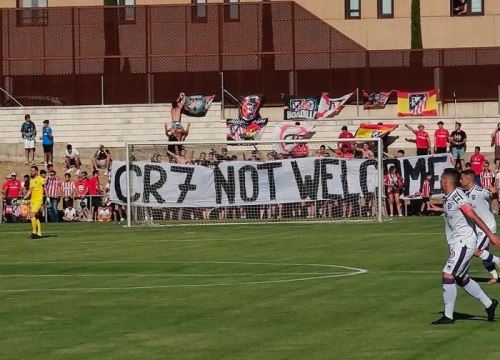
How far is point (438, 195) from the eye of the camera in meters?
43.0

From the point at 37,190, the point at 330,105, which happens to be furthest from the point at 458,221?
the point at 330,105

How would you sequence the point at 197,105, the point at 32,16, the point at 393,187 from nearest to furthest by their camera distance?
the point at 393,187 → the point at 197,105 → the point at 32,16

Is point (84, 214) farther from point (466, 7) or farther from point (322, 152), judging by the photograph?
point (466, 7)

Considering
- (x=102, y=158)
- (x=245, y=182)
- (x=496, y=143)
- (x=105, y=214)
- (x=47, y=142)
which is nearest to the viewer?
(x=245, y=182)

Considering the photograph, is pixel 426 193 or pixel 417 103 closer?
pixel 426 193

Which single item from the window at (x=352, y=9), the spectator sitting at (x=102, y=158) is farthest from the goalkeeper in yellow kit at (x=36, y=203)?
the window at (x=352, y=9)

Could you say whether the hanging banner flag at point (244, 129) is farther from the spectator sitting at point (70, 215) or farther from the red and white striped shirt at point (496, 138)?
the spectator sitting at point (70, 215)

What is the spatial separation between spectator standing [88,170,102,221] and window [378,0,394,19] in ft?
78.2

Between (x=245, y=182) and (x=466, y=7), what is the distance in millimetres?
25770

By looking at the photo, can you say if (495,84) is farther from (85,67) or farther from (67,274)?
(67,274)

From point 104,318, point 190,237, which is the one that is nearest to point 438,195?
point 190,237

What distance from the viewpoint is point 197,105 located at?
5347cm

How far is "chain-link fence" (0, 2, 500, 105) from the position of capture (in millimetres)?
55688

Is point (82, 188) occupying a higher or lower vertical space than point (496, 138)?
lower
